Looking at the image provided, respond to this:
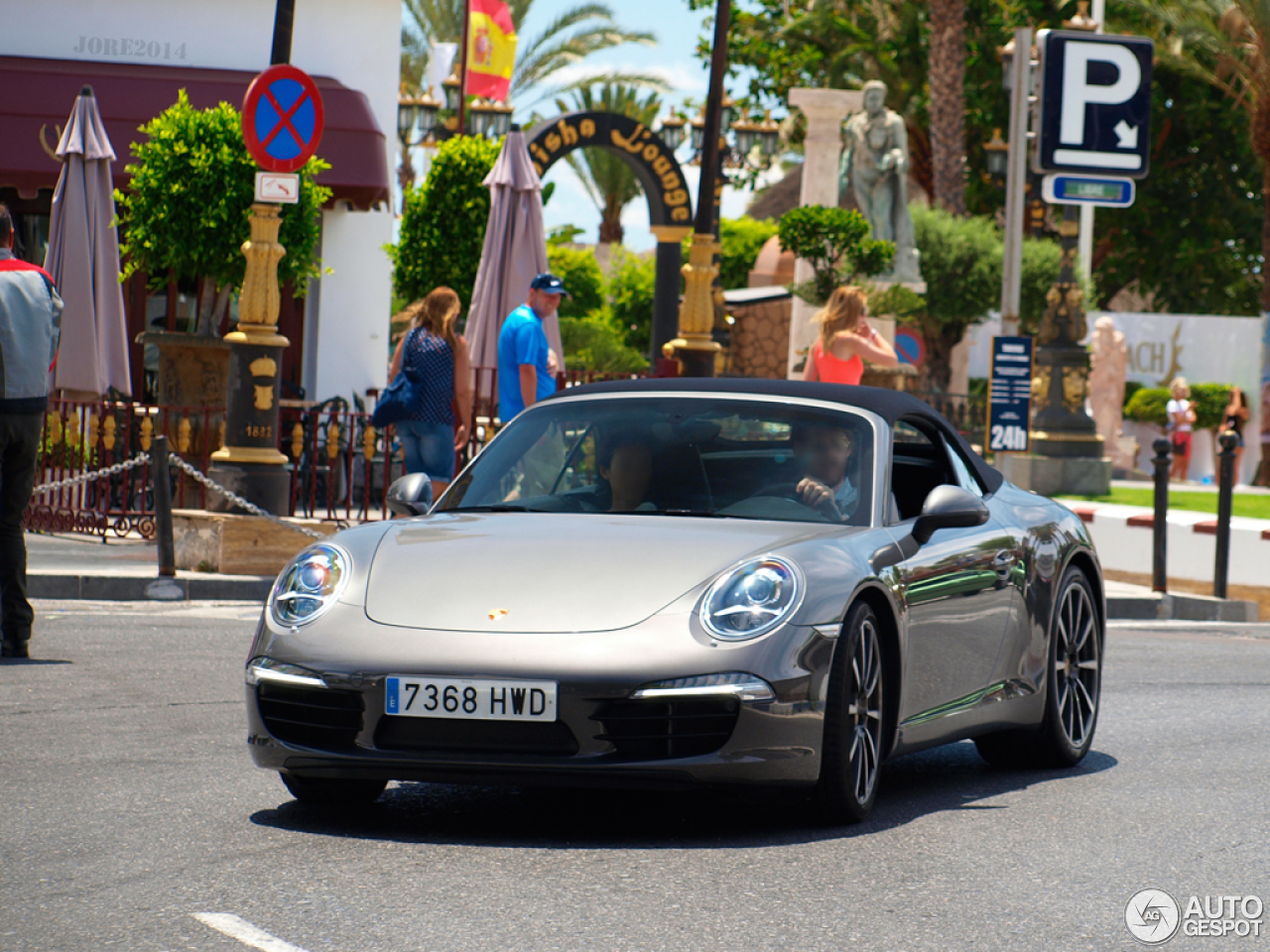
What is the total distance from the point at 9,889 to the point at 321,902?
726 millimetres

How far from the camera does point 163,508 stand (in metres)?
11.7

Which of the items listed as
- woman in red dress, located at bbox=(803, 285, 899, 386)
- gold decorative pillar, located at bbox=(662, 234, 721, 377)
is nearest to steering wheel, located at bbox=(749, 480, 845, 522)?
woman in red dress, located at bbox=(803, 285, 899, 386)

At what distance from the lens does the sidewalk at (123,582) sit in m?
11.6

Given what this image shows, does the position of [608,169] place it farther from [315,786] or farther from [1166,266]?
[315,786]

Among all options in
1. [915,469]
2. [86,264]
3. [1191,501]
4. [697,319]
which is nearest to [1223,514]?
[697,319]

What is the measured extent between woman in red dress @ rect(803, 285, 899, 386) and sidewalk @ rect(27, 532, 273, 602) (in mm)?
3694

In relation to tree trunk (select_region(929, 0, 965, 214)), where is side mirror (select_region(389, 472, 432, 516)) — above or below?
below

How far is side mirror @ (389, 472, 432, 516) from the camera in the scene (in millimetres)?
6172

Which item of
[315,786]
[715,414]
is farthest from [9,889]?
[715,414]

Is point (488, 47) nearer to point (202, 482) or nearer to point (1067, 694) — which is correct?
point (202, 482)

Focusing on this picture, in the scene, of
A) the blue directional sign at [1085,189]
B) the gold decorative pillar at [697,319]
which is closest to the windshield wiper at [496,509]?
the blue directional sign at [1085,189]

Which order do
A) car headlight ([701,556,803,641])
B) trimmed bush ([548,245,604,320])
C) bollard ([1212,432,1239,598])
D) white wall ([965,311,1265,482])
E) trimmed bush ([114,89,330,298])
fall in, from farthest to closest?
trimmed bush ([548,245,604,320]), white wall ([965,311,1265,482]), trimmed bush ([114,89,330,298]), bollard ([1212,432,1239,598]), car headlight ([701,556,803,641])

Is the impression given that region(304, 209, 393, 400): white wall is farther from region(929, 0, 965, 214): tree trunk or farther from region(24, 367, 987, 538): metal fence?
region(929, 0, 965, 214): tree trunk

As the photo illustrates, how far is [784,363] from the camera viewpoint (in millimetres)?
35531
